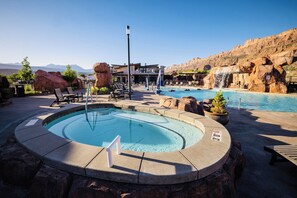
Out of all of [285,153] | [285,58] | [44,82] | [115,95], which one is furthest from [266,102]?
[44,82]

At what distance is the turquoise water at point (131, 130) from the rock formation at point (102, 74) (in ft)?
34.6

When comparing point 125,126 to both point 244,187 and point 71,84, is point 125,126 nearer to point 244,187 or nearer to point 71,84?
point 244,187

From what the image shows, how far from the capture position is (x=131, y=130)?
5020 mm

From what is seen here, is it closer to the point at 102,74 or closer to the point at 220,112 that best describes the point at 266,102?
the point at 220,112

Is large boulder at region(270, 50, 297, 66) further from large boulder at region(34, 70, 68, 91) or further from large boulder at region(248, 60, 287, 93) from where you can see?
large boulder at region(34, 70, 68, 91)

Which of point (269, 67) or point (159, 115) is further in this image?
point (269, 67)

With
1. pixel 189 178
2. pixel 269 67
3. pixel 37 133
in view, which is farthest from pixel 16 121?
pixel 269 67

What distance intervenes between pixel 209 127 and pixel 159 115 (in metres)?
2.46

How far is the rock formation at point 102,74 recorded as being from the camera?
16.6 m

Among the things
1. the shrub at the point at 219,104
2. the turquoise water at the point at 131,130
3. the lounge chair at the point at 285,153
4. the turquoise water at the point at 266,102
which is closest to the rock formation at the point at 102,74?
the turquoise water at the point at 266,102

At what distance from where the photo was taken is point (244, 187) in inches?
105

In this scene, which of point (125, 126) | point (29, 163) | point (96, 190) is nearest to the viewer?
point (96, 190)

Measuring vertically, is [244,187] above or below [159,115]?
below

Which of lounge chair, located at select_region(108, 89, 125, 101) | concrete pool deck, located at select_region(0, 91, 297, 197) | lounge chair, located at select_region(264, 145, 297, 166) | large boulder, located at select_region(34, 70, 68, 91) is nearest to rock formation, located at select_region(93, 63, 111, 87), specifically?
large boulder, located at select_region(34, 70, 68, 91)
